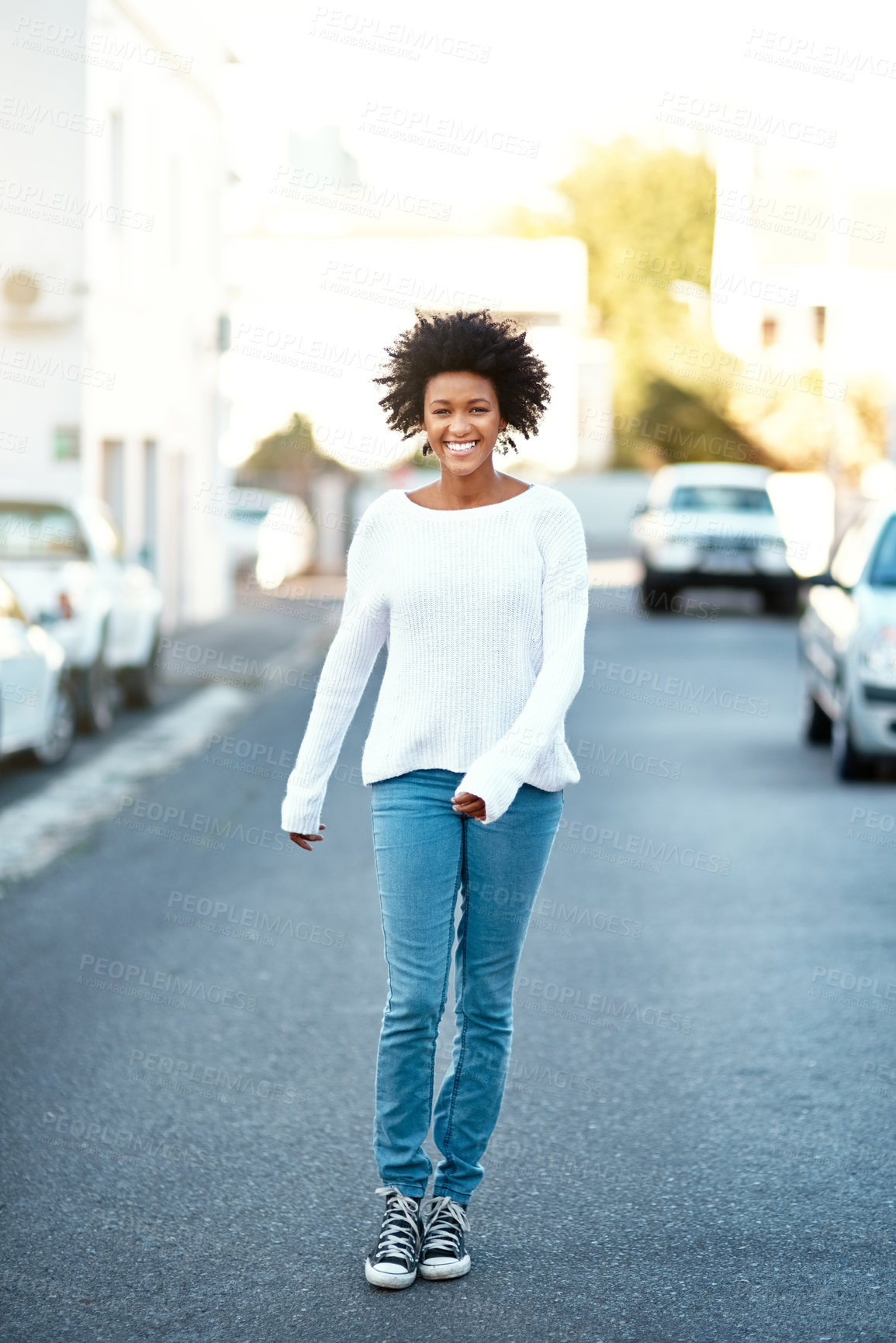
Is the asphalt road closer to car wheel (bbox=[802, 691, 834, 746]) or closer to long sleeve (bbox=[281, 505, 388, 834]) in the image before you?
long sleeve (bbox=[281, 505, 388, 834])

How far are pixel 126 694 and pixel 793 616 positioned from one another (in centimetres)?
1339

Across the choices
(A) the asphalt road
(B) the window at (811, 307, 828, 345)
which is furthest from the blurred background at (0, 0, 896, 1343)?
(B) the window at (811, 307, 828, 345)

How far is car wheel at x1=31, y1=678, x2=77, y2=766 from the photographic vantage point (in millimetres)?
11766

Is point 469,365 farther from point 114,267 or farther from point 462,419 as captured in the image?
point 114,267

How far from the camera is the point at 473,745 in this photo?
380 cm

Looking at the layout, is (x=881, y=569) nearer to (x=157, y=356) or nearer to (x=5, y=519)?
(x=5, y=519)

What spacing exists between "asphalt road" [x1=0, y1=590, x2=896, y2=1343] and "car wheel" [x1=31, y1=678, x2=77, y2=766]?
2.03 m

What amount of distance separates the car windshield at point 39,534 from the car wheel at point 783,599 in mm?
14379

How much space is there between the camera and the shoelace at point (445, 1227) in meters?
3.91

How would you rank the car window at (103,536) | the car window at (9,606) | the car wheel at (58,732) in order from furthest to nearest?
the car window at (103,536) → the car wheel at (58,732) → the car window at (9,606)

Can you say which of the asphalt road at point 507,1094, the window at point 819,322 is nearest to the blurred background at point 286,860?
the asphalt road at point 507,1094

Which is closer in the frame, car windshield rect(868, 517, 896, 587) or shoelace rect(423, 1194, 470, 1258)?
shoelace rect(423, 1194, 470, 1258)

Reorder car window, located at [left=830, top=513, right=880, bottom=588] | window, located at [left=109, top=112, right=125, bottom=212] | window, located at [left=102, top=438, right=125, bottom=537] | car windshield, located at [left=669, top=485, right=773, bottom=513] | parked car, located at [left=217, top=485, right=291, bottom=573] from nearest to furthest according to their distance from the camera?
car window, located at [left=830, top=513, right=880, bottom=588], window, located at [left=109, top=112, right=125, bottom=212], window, located at [left=102, top=438, right=125, bottom=537], car windshield, located at [left=669, top=485, right=773, bottom=513], parked car, located at [left=217, top=485, right=291, bottom=573]

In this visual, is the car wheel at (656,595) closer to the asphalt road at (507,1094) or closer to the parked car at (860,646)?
the parked car at (860,646)
